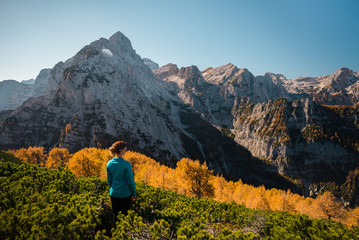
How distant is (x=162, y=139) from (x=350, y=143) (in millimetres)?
199868

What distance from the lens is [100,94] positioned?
472 feet

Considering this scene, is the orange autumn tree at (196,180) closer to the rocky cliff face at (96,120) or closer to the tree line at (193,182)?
the tree line at (193,182)

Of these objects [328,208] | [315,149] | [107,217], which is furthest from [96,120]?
[315,149]

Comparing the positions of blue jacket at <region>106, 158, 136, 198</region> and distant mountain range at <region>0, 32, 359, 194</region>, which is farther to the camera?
distant mountain range at <region>0, 32, 359, 194</region>

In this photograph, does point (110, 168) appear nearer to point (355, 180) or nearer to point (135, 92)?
point (135, 92)

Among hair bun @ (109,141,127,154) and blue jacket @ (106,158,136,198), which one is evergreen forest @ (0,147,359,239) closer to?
blue jacket @ (106,158,136,198)

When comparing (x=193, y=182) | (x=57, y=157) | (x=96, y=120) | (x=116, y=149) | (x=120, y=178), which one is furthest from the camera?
(x=96, y=120)

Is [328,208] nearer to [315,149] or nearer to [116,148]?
[116,148]

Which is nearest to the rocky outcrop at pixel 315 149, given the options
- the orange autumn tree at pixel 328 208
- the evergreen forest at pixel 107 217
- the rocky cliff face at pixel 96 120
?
the rocky cliff face at pixel 96 120

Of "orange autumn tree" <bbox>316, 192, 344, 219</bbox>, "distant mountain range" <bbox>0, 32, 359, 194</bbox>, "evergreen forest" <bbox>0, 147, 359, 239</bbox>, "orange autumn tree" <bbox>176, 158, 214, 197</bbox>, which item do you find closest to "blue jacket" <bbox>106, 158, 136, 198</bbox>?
"evergreen forest" <bbox>0, 147, 359, 239</bbox>

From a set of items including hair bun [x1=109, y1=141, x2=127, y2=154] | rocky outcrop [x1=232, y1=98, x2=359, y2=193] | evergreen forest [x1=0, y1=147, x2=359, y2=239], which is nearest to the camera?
evergreen forest [x1=0, y1=147, x2=359, y2=239]

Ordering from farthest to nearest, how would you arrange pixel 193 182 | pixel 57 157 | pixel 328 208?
1. pixel 57 157
2. pixel 328 208
3. pixel 193 182

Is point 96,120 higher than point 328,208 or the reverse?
higher

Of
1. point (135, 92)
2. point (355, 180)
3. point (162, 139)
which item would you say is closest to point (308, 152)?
point (355, 180)
